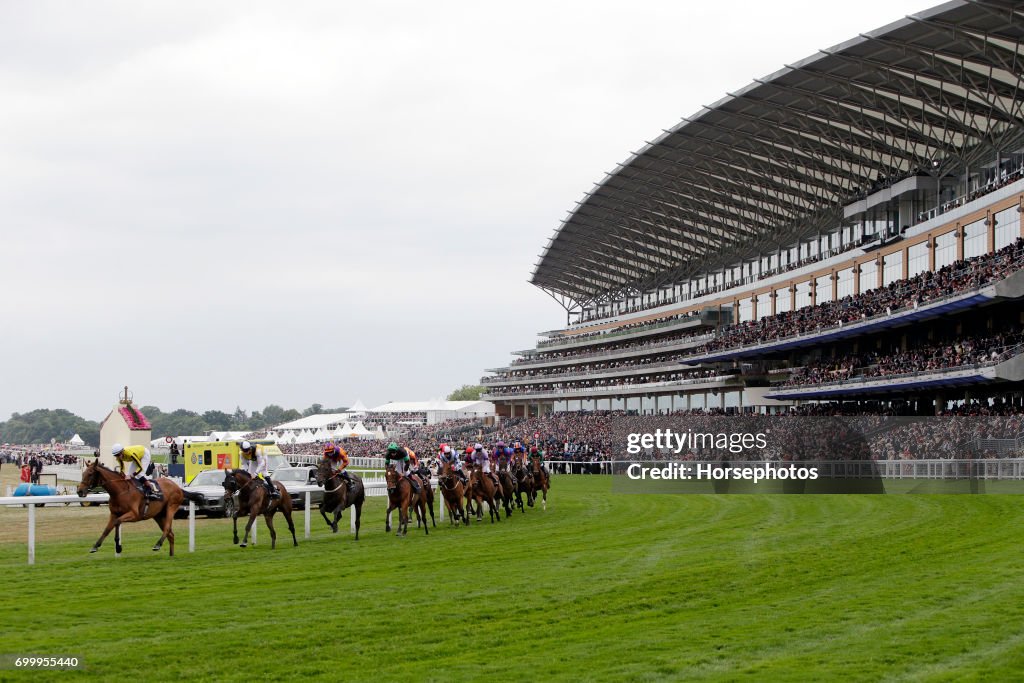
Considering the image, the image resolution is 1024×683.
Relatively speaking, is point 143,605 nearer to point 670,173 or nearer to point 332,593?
point 332,593

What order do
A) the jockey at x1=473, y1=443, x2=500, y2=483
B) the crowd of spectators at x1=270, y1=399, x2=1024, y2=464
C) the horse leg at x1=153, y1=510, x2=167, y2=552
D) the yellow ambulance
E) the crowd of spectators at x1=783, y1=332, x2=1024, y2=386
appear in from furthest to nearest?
the crowd of spectators at x1=783, y1=332, x2=1024, y2=386 < the yellow ambulance < the crowd of spectators at x1=270, y1=399, x2=1024, y2=464 < the jockey at x1=473, y1=443, x2=500, y2=483 < the horse leg at x1=153, y1=510, x2=167, y2=552

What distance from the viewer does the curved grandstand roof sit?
3744cm

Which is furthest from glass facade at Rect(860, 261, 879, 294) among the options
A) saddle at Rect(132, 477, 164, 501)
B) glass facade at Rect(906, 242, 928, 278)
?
saddle at Rect(132, 477, 164, 501)

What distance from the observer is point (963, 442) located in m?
25.6

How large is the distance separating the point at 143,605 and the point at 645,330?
236 feet

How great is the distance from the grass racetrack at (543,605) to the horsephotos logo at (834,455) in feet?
26.7

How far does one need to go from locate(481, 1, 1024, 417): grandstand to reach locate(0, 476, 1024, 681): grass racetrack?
22.2 metres

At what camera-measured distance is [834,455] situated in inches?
1057

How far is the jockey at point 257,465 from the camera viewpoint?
15.9 m

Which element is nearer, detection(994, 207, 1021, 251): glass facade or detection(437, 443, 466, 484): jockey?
detection(437, 443, 466, 484): jockey

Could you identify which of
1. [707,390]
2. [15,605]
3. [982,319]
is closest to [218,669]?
[15,605]

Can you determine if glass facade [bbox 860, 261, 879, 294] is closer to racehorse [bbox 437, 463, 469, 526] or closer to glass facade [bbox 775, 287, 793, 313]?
glass facade [bbox 775, 287, 793, 313]

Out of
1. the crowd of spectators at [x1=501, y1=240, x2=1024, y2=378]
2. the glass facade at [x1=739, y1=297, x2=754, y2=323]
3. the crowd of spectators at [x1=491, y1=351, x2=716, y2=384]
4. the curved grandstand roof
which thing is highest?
the curved grandstand roof

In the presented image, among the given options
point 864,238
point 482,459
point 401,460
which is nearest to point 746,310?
point 864,238
